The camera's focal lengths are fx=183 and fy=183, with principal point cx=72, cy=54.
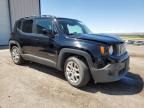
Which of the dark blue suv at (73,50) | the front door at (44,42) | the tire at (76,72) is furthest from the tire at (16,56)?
the tire at (76,72)

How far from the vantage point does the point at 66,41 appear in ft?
15.6

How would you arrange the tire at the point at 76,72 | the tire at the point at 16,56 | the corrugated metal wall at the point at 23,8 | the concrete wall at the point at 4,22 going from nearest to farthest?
the tire at the point at 76,72 → the tire at the point at 16,56 → the concrete wall at the point at 4,22 → the corrugated metal wall at the point at 23,8

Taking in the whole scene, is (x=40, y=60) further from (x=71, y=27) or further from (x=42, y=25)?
(x=71, y=27)

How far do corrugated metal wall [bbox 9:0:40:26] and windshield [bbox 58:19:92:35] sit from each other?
9.53 m

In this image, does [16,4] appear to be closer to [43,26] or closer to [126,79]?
[43,26]

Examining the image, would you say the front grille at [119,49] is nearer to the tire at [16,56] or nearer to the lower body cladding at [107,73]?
the lower body cladding at [107,73]

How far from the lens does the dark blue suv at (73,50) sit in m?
4.25

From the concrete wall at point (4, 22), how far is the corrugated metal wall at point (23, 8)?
38 cm

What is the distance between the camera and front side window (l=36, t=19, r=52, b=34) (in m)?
5.36

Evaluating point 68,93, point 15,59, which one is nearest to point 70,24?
point 68,93

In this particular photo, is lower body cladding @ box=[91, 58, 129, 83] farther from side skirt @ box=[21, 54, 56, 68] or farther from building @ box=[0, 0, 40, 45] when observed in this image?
building @ box=[0, 0, 40, 45]

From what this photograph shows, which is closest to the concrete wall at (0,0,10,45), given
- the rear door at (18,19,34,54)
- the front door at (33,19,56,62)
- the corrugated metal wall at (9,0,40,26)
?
the corrugated metal wall at (9,0,40,26)

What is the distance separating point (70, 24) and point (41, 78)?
6.00 ft

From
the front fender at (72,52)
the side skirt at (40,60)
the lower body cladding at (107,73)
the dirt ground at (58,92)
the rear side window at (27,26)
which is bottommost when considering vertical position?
the dirt ground at (58,92)
